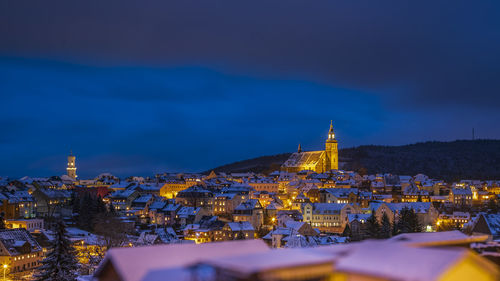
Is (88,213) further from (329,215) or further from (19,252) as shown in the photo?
(329,215)

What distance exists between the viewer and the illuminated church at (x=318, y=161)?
127375 mm

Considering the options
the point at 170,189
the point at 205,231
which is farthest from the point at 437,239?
the point at 170,189

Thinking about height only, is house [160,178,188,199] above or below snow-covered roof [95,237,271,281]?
below

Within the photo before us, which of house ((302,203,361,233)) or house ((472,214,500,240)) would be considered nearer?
house ((472,214,500,240))

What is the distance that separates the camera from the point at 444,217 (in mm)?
68250

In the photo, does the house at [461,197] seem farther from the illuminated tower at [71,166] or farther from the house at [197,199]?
the illuminated tower at [71,166]

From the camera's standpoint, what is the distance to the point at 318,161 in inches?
5020

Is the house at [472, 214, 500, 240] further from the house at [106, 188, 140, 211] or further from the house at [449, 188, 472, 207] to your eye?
the house at [106, 188, 140, 211]

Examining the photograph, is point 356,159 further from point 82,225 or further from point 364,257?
point 364,257

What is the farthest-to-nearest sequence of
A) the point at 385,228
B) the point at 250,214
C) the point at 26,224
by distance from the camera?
the point at 250,214 < the point at 26,224 < the point at 385,228

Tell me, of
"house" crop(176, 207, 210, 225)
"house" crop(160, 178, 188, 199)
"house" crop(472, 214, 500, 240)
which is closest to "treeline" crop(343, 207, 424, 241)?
"house" crop(472, 214, 500, 240)

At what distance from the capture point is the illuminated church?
127375 mm

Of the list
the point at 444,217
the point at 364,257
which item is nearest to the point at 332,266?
the point at 364,257

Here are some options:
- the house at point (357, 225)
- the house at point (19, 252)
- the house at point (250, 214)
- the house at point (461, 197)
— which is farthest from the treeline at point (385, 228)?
the house at point (19, 252)
